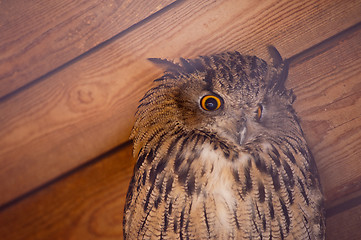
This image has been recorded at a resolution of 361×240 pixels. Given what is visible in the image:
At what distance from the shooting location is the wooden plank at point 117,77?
855 mm

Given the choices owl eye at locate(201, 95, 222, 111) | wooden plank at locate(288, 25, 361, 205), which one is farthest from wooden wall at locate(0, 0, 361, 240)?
owl eye at locate(201, 95, 222, 111)

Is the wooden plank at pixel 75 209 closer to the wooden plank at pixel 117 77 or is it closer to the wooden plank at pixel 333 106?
the wooden plank at pixel 117 77

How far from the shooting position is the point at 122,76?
92 cm

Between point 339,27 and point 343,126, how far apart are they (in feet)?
1.01

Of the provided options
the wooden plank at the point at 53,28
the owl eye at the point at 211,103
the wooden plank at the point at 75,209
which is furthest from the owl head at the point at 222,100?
the wooden plank at the point at 75,209

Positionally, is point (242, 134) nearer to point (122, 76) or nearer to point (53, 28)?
point (122, 76)

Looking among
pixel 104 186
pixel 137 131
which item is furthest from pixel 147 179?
pixel 104 186

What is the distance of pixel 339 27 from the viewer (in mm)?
866

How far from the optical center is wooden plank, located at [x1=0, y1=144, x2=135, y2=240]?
1.07 meters

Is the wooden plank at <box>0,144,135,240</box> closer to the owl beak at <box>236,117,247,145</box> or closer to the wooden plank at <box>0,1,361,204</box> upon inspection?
the wooden plank at <box>0,1,361,204</box>

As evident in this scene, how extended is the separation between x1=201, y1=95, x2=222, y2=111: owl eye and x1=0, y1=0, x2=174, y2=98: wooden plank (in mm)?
317

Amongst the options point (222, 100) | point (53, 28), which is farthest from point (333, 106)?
point (53, 28)

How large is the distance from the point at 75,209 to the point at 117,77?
562mm

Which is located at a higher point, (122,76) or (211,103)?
(122,76)
